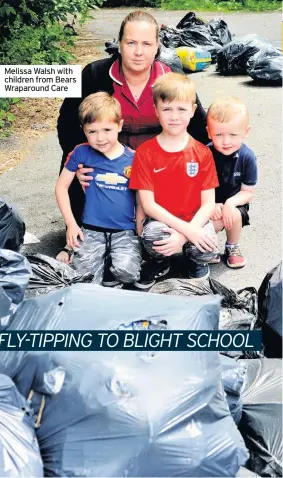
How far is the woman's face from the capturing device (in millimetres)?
3268

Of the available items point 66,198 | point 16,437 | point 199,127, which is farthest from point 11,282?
point 199,127

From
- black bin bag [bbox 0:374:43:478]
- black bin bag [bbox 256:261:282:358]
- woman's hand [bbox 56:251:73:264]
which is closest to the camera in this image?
black bin bag [bbox 0:374:43:478]

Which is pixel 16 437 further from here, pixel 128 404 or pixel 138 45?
pixel 138 45

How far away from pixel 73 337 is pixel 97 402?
0.25 meters

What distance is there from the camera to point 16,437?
2082mm

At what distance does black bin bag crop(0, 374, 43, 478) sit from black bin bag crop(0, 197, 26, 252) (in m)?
1.07

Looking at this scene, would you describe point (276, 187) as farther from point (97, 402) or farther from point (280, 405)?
point (97, 402)

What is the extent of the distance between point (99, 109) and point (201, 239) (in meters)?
0.74

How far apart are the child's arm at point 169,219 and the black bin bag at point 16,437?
1.27m

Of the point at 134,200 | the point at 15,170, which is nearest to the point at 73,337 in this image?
the point at 134,200

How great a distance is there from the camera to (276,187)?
187 inches

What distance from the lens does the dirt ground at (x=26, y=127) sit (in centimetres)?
549

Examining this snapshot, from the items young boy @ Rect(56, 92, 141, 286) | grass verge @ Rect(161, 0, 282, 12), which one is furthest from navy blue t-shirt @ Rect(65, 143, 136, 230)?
grass verge @ Rect(161, 0, 282, 12)

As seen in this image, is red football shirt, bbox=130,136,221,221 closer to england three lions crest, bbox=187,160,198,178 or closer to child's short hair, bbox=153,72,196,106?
england three lions crest, bbox=187,160,198,178
